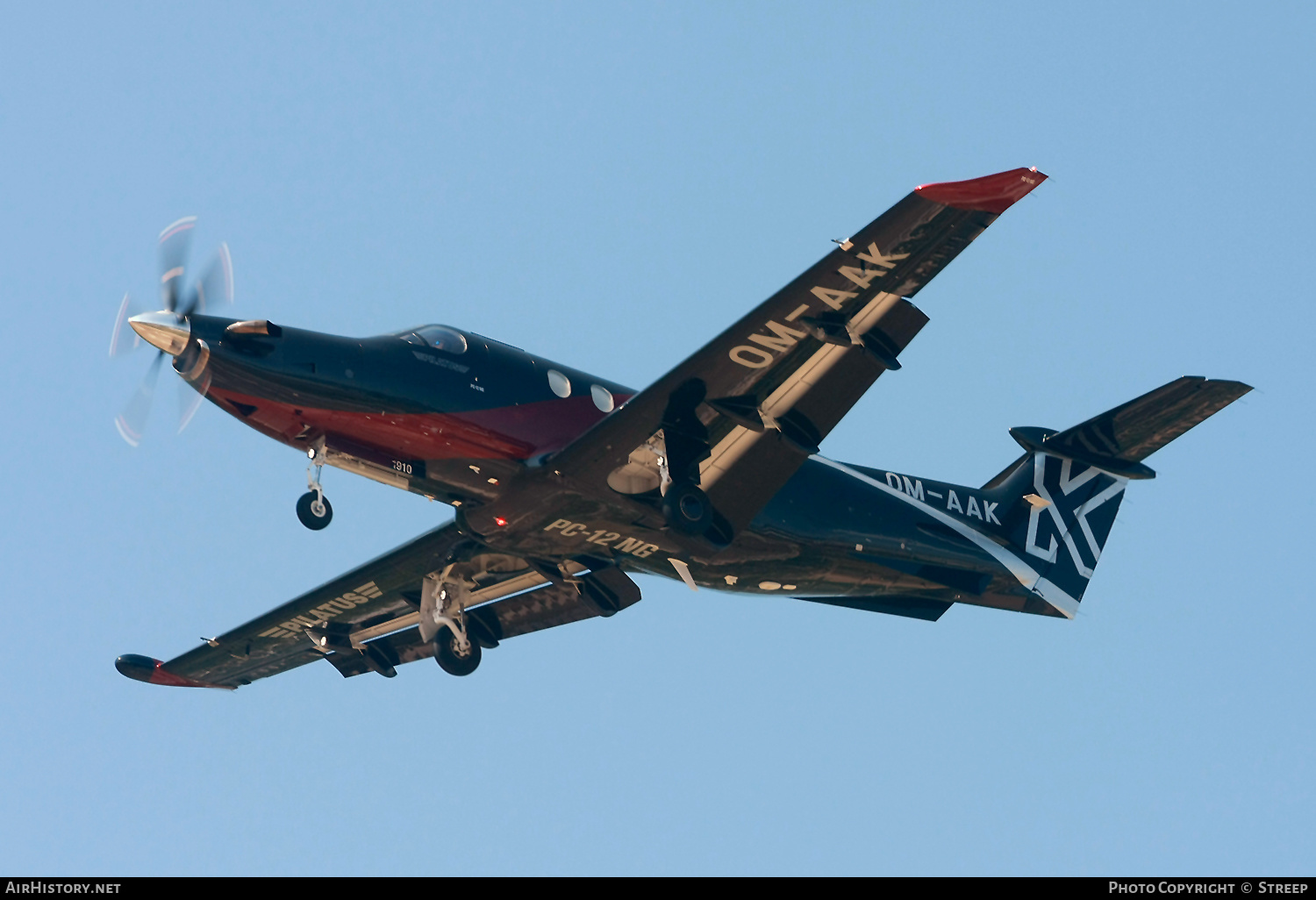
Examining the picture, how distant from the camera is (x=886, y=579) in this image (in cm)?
2695

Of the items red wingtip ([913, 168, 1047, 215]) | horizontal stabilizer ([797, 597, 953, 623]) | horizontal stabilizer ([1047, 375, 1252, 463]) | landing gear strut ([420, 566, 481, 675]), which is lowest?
horizontal stabilizer ([797, 597, 953, 623])

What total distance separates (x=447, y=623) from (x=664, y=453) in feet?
21.2

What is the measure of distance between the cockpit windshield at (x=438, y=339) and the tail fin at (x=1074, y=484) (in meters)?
10.7

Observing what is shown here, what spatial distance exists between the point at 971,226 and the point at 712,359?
4.32 meters

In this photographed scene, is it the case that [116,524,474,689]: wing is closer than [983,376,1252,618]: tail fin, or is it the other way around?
[116,524,474,689]: wing

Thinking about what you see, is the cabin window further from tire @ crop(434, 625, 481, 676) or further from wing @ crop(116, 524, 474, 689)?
tire @ crop(434, 625, 481, 676)

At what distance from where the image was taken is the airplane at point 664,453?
2203 centimetres

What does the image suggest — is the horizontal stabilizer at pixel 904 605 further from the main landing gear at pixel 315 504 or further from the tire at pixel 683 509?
the main landing gear at pixel 315 504

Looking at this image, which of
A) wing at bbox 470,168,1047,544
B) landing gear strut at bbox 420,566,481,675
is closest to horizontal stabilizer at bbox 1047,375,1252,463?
wing at bbox 470,168,1047,544

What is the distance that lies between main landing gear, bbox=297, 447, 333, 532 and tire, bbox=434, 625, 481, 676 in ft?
15.2

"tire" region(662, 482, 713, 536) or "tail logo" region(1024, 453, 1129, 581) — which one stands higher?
"tail logo" region(1024, 453, 1129, 581)

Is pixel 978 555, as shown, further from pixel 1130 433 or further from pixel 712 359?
pixel 712 359

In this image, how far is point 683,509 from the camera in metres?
23.6

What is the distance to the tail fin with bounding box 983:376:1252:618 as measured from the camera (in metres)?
28.0
